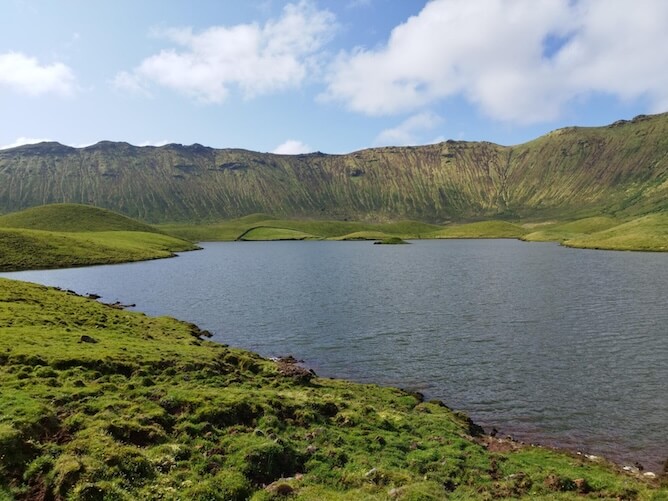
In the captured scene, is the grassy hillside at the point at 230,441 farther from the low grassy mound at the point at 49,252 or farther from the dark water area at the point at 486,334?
the low grassy mound at the point at 49,252

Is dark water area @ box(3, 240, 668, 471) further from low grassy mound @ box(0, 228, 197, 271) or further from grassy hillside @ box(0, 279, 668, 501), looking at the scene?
low grassy mound @ box(0, 228, 197, 271)

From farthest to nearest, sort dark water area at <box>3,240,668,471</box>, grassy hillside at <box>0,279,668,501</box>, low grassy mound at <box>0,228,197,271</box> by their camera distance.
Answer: low grassy mound at <box>0,228,197,271</box> → dark water area at <box>3,240,668,471</box> → grassy hillside at <box>0,279,668,501</box>

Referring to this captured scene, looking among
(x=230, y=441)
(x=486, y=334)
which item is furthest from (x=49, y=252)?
(x=230, y=441)

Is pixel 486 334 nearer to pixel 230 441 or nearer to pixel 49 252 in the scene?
pixel 230 441

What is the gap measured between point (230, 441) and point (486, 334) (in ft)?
145

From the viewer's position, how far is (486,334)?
197ft

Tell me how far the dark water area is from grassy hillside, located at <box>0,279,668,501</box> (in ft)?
20.2

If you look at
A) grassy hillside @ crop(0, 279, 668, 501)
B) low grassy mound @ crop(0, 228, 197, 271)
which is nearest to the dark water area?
grassy hillside @ crop(0, 279, 668, 501)

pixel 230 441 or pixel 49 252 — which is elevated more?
pixel 49 252

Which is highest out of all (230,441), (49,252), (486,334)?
(49,252)

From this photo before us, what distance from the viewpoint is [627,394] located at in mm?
38812

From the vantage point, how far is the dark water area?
3550cm

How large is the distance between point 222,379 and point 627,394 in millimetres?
34025

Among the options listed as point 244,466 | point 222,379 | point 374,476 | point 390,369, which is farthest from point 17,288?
point 374,476
